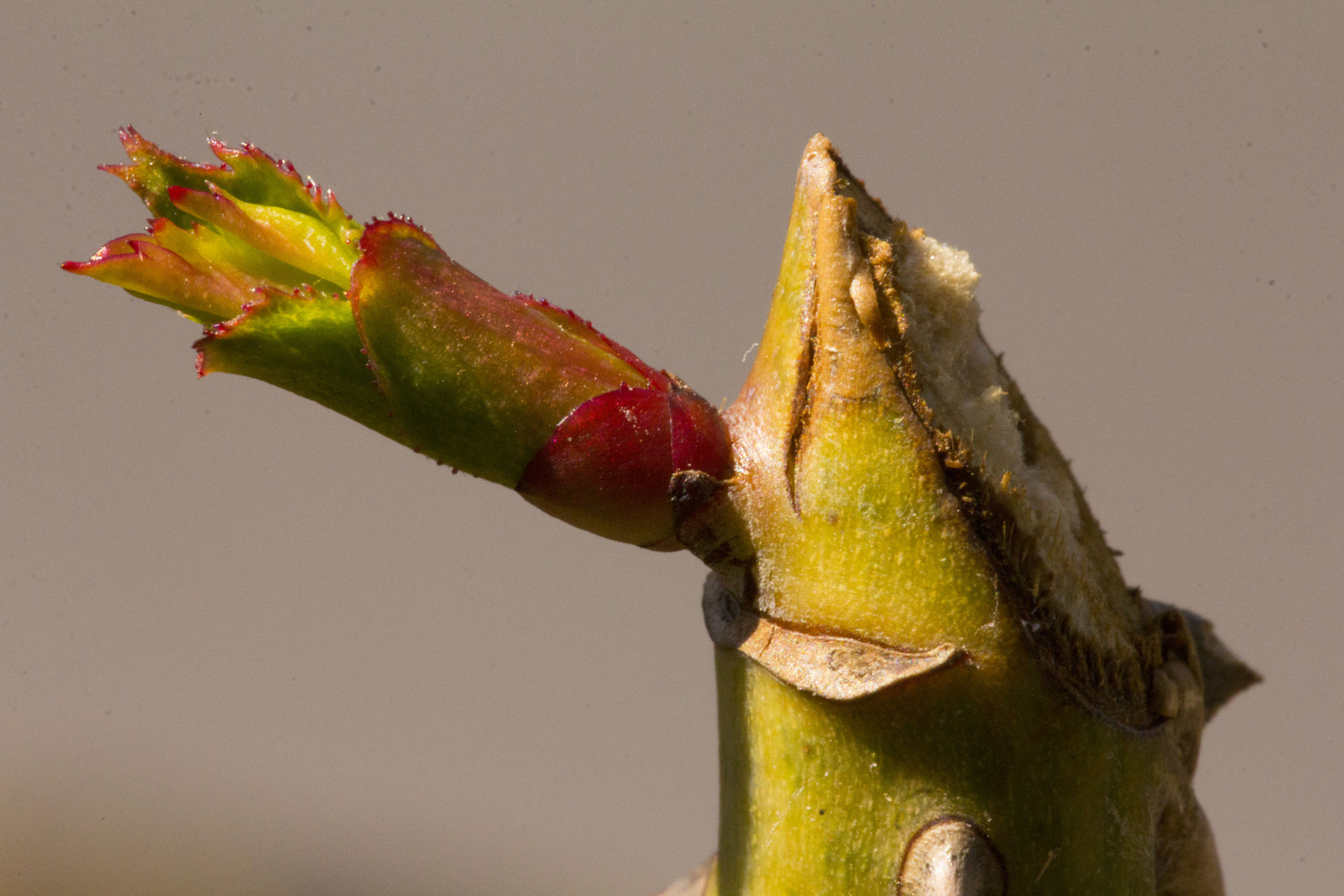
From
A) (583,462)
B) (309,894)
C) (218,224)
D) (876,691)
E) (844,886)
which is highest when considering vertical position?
(218,224)

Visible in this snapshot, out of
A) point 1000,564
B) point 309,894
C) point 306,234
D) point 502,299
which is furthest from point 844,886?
point 309,894

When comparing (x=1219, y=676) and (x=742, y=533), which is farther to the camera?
(x=1219, y=676)

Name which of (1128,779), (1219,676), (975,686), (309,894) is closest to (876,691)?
(975,686)

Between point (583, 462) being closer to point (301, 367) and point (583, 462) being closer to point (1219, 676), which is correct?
point (301, 367)

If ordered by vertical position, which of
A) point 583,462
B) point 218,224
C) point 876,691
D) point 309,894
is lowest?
point 309,894

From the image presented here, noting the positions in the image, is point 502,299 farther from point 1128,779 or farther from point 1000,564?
point 1128,779

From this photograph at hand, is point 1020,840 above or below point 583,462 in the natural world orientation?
below

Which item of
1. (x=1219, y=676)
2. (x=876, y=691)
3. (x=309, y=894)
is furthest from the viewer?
(x=309, y=894)

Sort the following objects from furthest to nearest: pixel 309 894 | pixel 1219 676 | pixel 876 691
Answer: pixel 309 894 < pixel 1219 676 < pixel 876 691

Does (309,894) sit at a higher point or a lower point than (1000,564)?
lower
